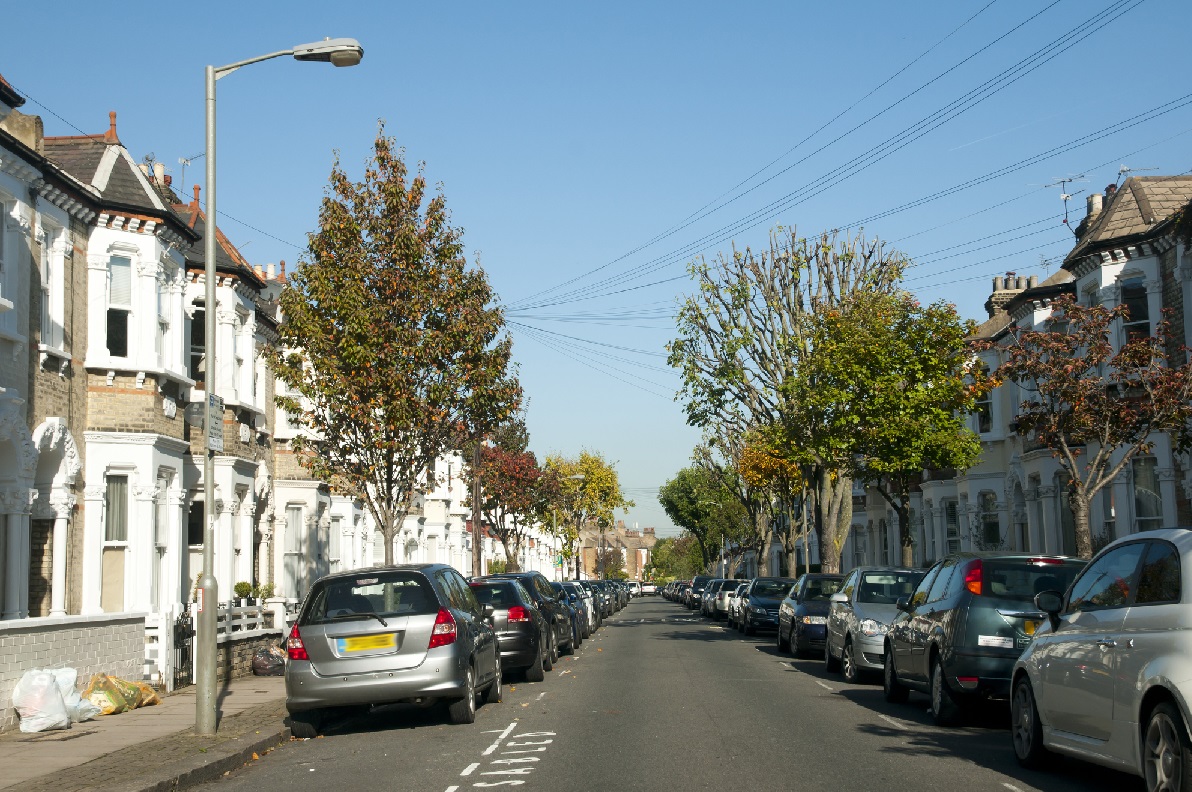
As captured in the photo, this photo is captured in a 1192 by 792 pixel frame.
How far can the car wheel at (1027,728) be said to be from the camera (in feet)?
31.9

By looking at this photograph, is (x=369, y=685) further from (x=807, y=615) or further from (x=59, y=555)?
(x=807, y=615)

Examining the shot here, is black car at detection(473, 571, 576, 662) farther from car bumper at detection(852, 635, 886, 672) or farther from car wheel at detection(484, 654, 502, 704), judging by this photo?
car bumper at detection(852, 635, 886, 672)

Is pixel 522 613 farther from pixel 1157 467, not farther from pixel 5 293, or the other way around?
pixel 1157 467

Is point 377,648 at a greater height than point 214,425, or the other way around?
point 214,425

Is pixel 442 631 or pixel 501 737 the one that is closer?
pixel 501 737

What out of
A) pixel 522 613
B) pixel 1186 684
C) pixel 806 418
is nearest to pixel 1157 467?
pixel 806 418

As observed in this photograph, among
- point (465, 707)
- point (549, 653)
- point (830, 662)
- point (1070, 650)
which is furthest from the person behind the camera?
point (549, 653)

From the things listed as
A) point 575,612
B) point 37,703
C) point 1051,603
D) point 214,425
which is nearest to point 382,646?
point 214,425

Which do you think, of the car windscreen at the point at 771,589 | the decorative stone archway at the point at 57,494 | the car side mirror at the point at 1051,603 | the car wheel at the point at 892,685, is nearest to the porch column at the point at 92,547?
the decorative stone archway at the point at 57,494

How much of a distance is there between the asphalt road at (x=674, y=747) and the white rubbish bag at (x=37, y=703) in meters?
2.72

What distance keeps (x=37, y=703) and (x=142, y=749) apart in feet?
7.06

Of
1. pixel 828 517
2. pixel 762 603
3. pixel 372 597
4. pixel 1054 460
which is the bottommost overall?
pixel 762 603

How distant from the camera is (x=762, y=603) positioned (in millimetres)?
33281

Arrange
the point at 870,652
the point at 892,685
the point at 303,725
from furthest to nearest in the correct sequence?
the point at 870,652
the point at 892,685
the point at 303,725
